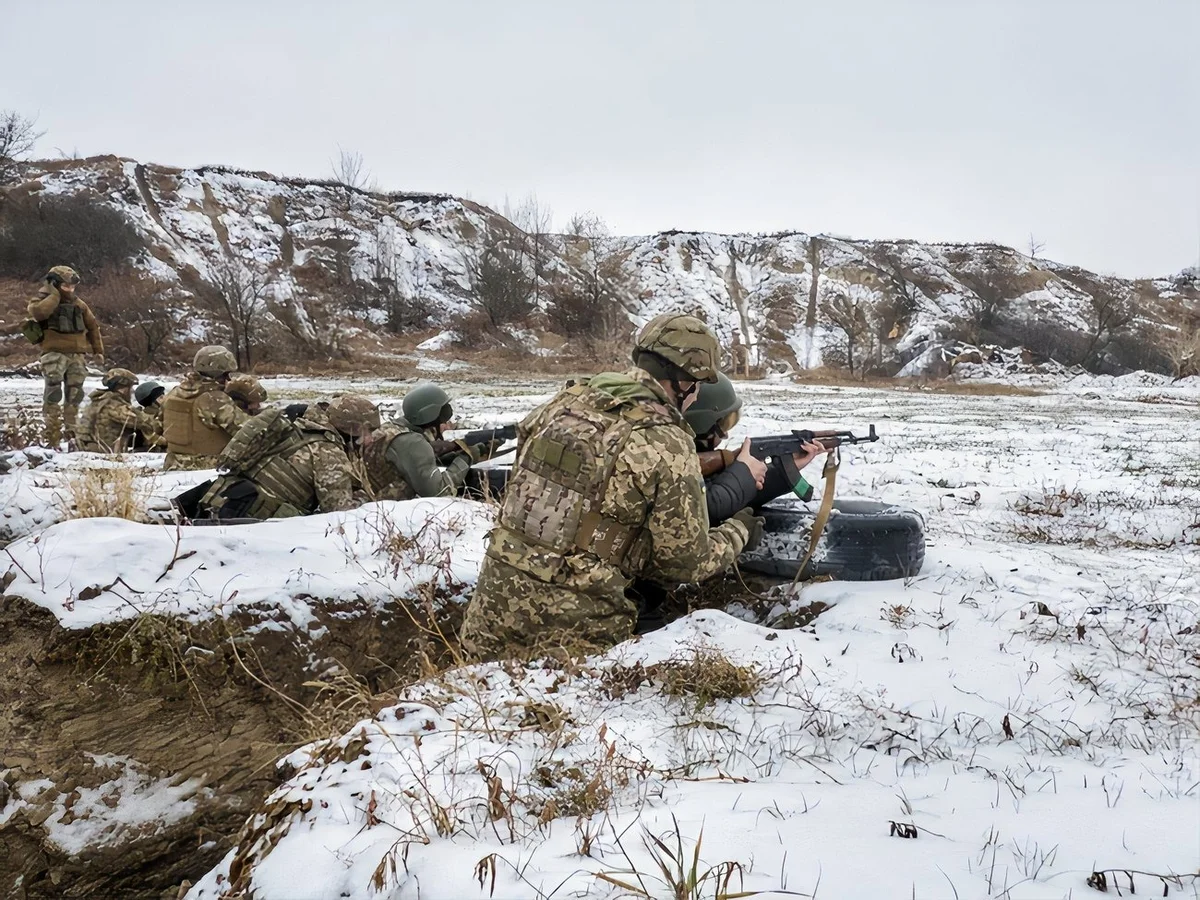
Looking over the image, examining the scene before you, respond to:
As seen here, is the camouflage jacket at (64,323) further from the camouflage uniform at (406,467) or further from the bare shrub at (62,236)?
the bare shrub at (62,236)

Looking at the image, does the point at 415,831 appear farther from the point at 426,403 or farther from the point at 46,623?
the point at 426,403

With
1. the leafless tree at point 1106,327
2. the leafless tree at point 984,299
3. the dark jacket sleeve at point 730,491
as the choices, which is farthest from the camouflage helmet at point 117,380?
the leafless tree at point 984,299

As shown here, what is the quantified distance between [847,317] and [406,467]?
46.8 m

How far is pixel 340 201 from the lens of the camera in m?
45.5

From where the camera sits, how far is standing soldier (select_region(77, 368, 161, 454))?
28.4 ft

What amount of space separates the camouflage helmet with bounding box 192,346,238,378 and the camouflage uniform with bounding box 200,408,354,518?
2.34 metres

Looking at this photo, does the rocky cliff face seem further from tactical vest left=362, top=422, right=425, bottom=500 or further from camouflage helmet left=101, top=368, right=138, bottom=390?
tactical vest left=362, top=422, right=425, bottom=500

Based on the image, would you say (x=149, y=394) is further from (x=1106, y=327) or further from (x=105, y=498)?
(x=1106, y=327)

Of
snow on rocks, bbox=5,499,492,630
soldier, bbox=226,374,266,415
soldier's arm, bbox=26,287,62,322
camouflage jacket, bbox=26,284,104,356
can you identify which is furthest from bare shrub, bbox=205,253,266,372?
snow on rocks, bbox=5,499,492,630

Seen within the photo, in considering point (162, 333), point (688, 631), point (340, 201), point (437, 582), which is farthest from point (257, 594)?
point (340, 201)

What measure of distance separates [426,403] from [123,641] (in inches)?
108

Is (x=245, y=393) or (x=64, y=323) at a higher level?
(x=64, y=323)

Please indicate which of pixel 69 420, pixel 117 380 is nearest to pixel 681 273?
pixel 69 420

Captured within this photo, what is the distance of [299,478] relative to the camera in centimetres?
532
